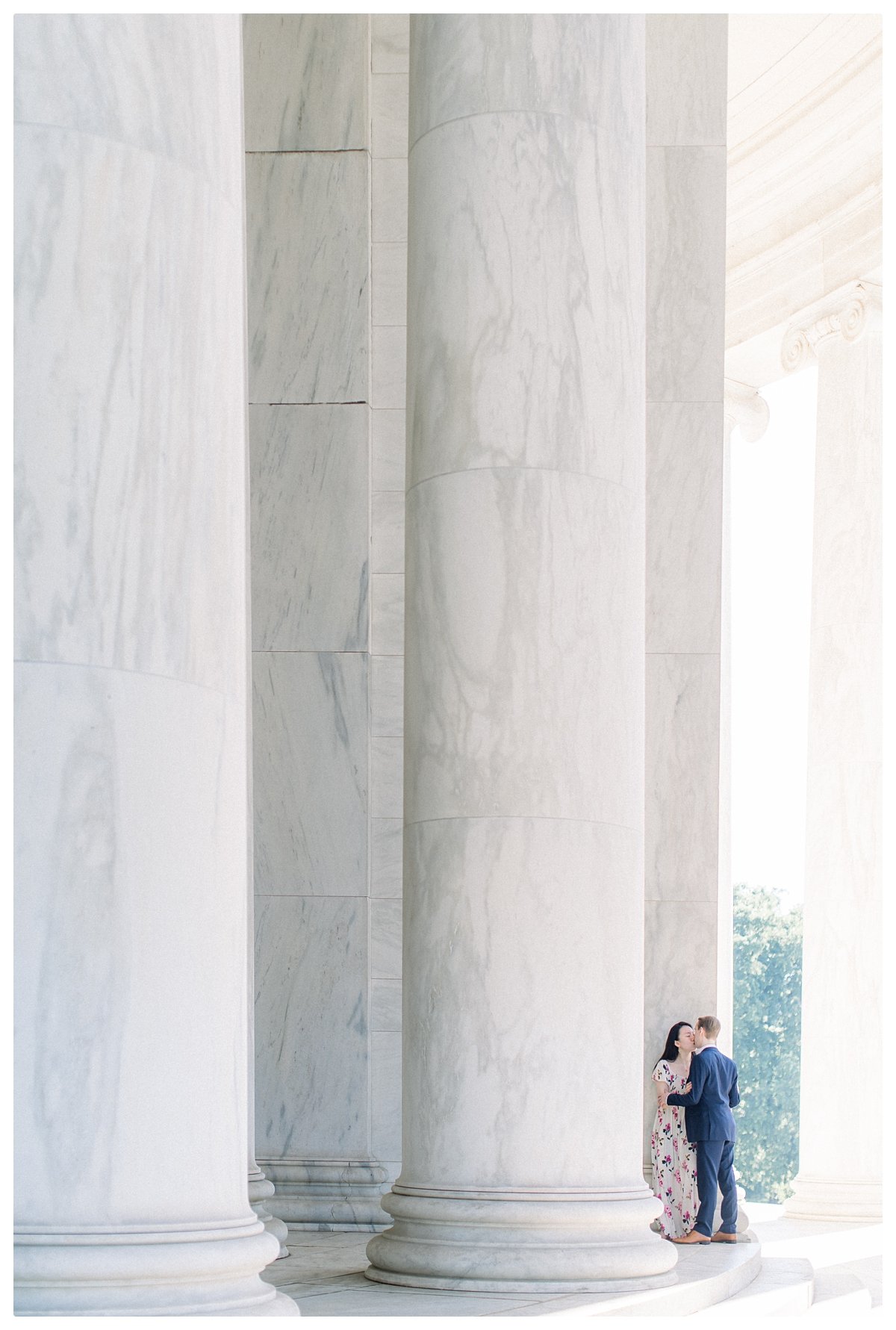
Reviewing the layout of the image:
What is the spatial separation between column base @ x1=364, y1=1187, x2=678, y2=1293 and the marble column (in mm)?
57588

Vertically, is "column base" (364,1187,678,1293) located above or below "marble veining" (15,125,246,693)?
below

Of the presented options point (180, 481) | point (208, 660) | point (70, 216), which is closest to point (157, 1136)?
point (208, 660)

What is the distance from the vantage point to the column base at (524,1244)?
182 m

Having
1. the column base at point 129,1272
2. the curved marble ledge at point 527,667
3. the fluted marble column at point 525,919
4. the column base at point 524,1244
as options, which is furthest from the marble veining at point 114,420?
the column base at point 524,1244

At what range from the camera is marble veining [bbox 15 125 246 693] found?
12494 cm

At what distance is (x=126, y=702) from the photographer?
124875 mm

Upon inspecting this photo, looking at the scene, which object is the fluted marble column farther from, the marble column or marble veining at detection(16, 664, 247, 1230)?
marble veining at detection(16, 664, 247, 1230)

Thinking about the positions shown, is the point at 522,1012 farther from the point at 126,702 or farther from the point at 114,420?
the point at 114,420

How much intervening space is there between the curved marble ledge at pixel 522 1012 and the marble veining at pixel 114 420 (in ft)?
213

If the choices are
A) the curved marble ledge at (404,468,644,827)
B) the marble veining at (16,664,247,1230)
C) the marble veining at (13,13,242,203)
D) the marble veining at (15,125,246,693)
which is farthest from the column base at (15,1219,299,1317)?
the curved marble ledge at (404,468,644,827)

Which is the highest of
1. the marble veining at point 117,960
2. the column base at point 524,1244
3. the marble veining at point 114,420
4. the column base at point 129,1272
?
the marble veining at point 114,420

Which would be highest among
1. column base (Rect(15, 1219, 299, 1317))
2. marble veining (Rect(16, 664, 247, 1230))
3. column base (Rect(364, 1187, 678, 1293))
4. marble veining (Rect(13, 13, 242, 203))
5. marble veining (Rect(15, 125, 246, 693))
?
marble veining (Rect(13, 13, 242, 203))

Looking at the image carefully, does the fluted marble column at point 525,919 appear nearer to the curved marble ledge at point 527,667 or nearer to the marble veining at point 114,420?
the curved marble ledge at point 527,667
